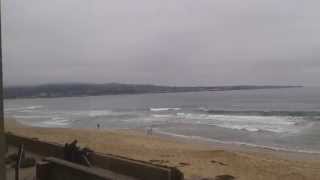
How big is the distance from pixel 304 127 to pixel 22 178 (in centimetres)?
2905

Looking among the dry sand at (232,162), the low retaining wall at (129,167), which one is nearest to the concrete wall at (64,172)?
the low retaining wall at (129,167)

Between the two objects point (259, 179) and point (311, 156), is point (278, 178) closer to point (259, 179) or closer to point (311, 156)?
point (259, 179)

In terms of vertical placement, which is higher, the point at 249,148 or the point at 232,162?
the point at 232,162

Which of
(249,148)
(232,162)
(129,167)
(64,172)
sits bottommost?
(249,148)

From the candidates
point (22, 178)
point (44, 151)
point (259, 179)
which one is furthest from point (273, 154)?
point (22, 178)

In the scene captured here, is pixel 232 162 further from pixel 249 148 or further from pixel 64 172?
pixel 64 172

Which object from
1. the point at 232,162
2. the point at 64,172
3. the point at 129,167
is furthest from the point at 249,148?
the point at 64,172

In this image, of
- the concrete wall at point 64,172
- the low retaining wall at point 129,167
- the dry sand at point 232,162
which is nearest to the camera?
the concrete wall at point 64,172

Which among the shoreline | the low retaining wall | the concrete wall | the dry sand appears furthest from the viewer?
the shoreline

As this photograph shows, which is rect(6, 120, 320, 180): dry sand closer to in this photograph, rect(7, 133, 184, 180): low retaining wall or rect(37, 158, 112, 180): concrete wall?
rect(7, 133, 184, 180): low retaining wall

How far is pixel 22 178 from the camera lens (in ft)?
23.9

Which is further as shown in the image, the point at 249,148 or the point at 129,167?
the point at 249,148

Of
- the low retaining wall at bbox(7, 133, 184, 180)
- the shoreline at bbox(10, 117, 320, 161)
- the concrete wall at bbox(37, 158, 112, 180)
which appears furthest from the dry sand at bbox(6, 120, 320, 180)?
the concrete wall at bbox(37, 158, 112, 180)

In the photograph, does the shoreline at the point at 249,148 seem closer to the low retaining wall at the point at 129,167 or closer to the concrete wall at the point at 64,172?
the low retaining wall at the point at 129,167
